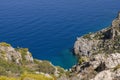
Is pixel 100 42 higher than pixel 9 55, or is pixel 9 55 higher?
pixel 100 42

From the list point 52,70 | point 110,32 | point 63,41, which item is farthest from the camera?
point 63,41

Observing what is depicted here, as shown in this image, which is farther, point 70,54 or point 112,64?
point 70,54

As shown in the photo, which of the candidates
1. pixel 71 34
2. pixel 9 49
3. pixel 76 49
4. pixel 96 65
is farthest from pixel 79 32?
pixel 96 65

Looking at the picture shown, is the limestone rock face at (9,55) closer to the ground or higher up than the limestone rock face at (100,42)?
closer to the ground

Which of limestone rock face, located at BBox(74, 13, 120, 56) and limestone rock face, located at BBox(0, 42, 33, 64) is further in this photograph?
limestone rock face, located at BBox(74, 13, 120, 56)

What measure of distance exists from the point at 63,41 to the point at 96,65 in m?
127

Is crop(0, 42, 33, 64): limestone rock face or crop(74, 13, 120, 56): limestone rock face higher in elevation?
crop(74, 13, 120, 56): limestone rock face

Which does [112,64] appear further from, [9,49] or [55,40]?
[55,40]

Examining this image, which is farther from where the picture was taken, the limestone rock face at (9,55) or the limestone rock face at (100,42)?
the limestone rock face at (100,42)

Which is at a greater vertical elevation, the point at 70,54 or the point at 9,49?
the point at 70,54

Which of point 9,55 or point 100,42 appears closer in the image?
point 9,55

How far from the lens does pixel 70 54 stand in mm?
157625

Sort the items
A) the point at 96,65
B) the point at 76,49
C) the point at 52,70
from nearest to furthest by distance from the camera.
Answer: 1. the point at 96,65
2. the point at 52,70
3. the point at 76,49

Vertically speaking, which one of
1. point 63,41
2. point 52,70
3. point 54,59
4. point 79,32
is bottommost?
point 52,70
